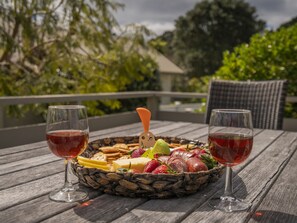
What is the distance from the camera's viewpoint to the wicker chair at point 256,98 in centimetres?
254

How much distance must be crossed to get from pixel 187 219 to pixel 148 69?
7634 millimetres

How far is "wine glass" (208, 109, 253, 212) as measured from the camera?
33.3 inches

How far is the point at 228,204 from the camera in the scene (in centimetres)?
86

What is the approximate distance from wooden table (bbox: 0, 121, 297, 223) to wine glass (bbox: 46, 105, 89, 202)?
4 cm

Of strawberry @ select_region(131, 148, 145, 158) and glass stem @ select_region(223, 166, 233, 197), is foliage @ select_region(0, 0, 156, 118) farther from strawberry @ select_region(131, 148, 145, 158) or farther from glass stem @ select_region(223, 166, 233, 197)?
glass stem @ select_region(223, 166, 233, 197)

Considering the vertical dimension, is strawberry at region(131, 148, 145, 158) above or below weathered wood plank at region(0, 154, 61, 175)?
above

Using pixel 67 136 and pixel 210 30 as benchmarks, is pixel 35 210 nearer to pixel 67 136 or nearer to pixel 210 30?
pixel 67 136

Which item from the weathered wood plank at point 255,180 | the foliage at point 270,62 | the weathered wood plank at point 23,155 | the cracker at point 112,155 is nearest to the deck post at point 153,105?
the foliage at point 270,62

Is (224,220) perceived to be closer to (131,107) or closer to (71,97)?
(71,97)

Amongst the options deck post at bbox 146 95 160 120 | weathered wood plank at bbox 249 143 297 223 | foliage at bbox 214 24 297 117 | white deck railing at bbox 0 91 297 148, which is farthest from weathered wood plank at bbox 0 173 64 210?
foliage at bbox 214 24 297 117

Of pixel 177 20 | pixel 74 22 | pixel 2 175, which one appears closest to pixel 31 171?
pixel 2 175

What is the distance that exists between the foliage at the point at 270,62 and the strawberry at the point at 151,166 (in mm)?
Result: 3861

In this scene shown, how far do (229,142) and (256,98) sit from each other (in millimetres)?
1873

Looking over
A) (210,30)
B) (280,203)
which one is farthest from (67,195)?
(210,30)
